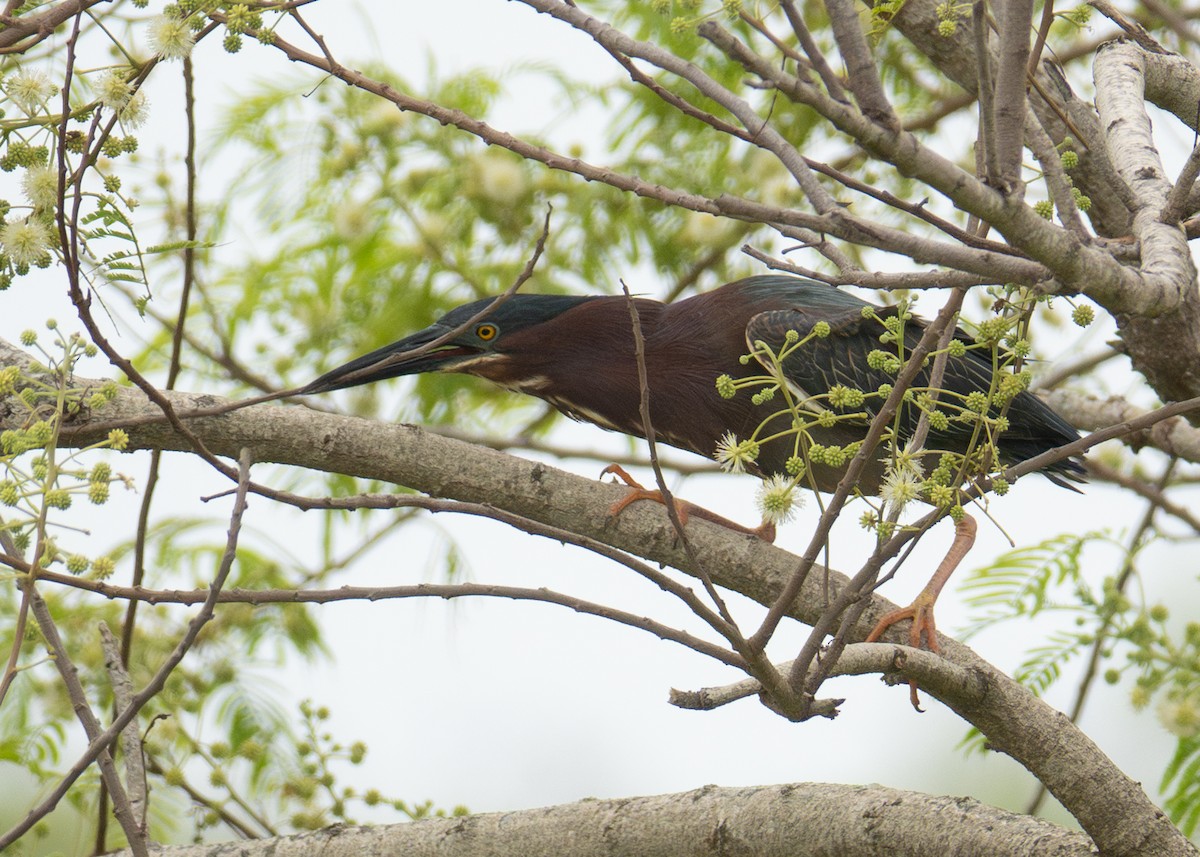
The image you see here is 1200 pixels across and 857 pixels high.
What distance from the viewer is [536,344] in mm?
3400

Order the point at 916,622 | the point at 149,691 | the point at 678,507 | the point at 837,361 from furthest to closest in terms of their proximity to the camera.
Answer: the point at 837,361 → the point at 678,507 → the point at 916,622 → the point at 149,691

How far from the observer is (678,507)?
2.92 m

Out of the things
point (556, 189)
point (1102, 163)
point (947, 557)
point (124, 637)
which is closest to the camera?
point (1102, 163)

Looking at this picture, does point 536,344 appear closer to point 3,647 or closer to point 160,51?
point 3,647

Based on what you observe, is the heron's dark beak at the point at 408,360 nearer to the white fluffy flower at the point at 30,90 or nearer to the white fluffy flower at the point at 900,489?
the white fluffy flower at the point at 30,90

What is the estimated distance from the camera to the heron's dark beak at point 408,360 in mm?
3043

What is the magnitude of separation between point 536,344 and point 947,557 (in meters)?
1.15

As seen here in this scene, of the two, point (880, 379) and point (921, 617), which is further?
point (880, 379)

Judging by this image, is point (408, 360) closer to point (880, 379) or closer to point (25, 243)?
point (880, 379)

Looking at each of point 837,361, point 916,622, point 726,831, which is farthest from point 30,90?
point 837,361

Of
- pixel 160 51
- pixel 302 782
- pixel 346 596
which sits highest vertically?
pixel 160 51

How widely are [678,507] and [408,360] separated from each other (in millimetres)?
739

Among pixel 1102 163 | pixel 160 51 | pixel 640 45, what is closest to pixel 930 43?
pixel 1102 163

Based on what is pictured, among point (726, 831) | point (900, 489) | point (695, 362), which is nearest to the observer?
point (900, 489)
